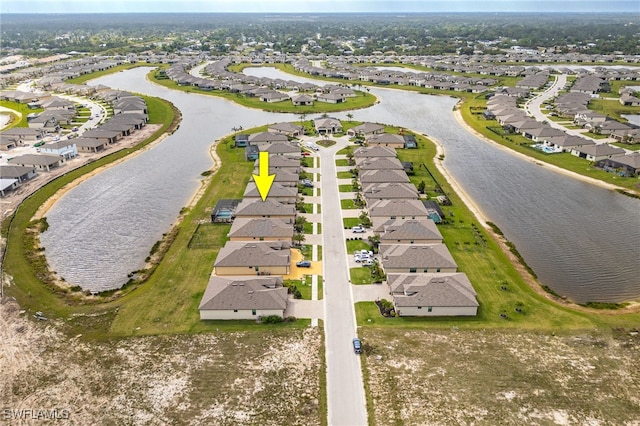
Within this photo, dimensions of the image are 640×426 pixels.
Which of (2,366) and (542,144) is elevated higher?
(542,144)

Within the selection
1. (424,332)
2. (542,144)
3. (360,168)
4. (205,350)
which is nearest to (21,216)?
(205,350)

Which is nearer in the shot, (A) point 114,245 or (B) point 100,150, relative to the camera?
(A) point 114,245

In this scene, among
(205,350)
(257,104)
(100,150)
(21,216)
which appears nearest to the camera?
(205,350)

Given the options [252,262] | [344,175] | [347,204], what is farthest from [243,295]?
[344,175]

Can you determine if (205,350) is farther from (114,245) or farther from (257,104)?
(257,104)

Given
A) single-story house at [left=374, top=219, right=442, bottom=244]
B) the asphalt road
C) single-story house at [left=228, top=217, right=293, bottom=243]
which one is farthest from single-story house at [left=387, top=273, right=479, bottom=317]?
single-story house at [left=228, top=217, right=293, bottom=243]

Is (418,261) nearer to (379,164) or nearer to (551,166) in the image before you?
(379,164)

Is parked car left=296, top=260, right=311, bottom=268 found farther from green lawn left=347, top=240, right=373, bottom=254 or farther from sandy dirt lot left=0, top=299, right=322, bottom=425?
sandy dirt lot left=0, top=299, right=322, bottom=425
